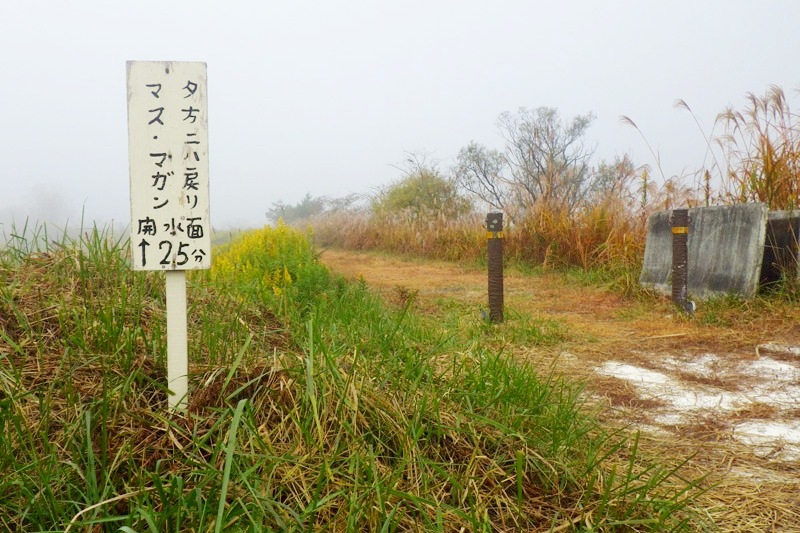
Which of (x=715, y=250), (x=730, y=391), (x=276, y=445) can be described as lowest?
(x=730, y=391)

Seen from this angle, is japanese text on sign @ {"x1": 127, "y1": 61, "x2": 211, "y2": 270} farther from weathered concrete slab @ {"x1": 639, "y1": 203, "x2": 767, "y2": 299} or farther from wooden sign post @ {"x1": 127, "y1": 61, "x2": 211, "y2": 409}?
weathered concrete slab @ {"x1": 639, "y1": 203, "x2": 767, "y2": 299}

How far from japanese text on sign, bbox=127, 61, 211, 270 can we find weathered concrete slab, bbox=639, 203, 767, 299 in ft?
15.6

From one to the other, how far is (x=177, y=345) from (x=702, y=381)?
285 centimetres

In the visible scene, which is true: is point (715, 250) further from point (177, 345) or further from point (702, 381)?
point (177, 345)

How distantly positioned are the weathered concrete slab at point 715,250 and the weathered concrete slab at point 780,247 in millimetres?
179

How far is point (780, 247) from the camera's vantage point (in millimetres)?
5004

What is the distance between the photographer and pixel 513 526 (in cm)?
157

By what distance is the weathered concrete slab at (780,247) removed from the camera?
15.9 feet

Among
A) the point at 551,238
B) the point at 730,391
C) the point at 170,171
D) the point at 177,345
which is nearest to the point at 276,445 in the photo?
the point at 177,345

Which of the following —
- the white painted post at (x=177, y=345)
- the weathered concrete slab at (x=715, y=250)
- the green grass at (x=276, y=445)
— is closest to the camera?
the green grass at (x=276, y=445)

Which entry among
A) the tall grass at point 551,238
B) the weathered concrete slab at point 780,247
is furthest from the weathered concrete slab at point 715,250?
the tall grass at point 551,238

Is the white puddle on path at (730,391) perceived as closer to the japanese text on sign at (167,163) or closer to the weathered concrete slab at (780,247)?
the weathered concrete slab at (780,247)

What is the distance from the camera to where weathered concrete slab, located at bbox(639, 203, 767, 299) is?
495cm

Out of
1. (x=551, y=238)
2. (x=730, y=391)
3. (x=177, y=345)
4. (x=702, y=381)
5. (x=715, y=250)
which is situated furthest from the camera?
(x=551, y=238)
